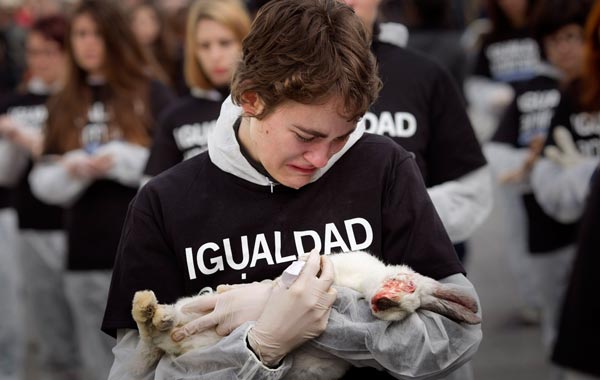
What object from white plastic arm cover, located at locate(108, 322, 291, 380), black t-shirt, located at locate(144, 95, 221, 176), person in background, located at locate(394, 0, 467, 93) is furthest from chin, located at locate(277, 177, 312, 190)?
person in background, located at locate(394, 0, 467, 93)

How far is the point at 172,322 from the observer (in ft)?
8.54

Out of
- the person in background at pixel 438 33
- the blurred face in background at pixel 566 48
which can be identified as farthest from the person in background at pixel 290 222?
the person in background at pixel 438 33

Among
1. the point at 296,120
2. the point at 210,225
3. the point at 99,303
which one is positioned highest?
the point at 296,120

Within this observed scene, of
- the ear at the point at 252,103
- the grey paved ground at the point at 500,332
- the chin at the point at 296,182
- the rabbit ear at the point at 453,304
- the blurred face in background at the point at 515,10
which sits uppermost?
the ear at the point at 252,103

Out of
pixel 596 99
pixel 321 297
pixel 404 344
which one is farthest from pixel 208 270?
pixel 596 99

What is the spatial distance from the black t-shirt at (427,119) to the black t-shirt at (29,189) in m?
3.45

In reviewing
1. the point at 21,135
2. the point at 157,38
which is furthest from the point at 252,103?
the point at 157,38

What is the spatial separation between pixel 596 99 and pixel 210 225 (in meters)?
3.10

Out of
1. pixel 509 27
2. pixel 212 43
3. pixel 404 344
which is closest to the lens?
pixel 404 344

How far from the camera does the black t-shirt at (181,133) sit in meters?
4.63

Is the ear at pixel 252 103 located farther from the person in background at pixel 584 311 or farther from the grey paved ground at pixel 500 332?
the grey paved ground at pixel 500 332

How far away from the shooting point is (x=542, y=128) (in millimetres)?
6320

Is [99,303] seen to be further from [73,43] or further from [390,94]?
[390,94]

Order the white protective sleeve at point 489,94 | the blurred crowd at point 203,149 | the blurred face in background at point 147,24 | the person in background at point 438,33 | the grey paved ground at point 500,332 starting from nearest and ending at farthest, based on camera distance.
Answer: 1. the blurred crowd at point 203,149
2. the grey paved ground at point 500,332
3. the white protective sleeve at point 489,94
4. the person in background at point 438,33
5. the blurred face in background at point 147,24
